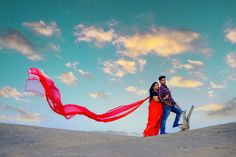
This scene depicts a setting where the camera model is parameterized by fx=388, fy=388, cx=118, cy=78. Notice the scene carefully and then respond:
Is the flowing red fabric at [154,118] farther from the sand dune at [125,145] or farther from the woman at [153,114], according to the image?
the sand dune at [125,145]

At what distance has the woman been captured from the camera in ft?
43.6

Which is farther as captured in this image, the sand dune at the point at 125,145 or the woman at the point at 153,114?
the woman at the point at 153,114

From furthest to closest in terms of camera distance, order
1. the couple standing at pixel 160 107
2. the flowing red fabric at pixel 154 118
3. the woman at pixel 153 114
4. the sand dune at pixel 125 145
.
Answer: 1. the flowing red fabric at pixel 154 118
2. the woman at pixel 153 114
3. the couple standing at pixel 160 107
4. the sand dune at pixel 125 145

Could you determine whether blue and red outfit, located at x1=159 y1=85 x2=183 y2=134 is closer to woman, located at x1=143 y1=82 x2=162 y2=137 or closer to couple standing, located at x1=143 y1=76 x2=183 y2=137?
couple standing, located at x1=143 y1=76 x2=183 y2=137

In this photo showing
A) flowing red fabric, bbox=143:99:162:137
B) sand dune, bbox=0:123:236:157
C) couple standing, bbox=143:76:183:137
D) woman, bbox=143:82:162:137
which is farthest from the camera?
flowing red fabric, bbox=143:99:162:137

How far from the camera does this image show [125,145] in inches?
349

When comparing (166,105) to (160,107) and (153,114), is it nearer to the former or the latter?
(160,107)

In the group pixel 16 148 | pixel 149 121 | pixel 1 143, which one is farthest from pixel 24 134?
pixel 149 121

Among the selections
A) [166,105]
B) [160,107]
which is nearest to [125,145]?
[166,105]

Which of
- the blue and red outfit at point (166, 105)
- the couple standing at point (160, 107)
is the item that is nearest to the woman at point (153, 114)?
the couple standing at point (160, 107)

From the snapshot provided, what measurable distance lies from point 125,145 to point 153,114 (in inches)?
187

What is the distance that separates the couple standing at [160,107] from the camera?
1306 cm

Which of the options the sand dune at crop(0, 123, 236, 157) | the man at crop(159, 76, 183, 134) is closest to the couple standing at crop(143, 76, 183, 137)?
the man at crop(159, 76, 183, 134)

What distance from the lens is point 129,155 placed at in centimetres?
776
